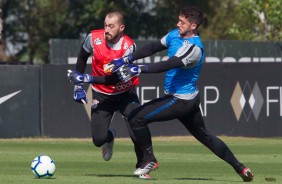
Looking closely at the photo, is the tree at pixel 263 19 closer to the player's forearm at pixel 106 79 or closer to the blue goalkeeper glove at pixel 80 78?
the player's forearm at pixel 106 79

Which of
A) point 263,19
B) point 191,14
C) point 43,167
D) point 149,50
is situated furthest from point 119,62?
point 263,19

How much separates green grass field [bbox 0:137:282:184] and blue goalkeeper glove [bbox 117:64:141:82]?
1.31 metres

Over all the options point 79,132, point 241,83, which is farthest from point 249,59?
point 79,132

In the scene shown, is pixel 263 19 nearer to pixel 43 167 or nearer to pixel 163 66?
pixel 43 167

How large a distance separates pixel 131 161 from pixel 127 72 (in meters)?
5.21

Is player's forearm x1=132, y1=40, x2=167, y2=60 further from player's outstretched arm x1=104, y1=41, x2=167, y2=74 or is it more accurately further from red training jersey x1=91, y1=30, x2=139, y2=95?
red training jersey x1=91, y1=30, x2=139, y2=95

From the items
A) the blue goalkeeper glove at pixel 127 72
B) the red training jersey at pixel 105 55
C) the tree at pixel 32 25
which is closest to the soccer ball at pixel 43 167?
the red training jersey at pixel 105 55

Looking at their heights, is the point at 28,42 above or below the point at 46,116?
below

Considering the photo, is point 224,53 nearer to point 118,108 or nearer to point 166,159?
point 166,159

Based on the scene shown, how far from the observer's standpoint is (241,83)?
86.6 ft

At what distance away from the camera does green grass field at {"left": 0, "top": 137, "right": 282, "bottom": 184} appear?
14.2m

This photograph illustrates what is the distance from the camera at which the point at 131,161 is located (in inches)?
723

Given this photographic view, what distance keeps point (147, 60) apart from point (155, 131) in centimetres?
522

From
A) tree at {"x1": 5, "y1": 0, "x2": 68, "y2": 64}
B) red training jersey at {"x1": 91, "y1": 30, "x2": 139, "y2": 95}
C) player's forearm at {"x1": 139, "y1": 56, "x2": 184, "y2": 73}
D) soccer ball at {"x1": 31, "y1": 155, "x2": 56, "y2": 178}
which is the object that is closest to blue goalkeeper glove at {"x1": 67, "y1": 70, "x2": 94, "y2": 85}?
red training jersey at {"x1": 91, "y1": 30, "x2": 139, "y2": 95}
